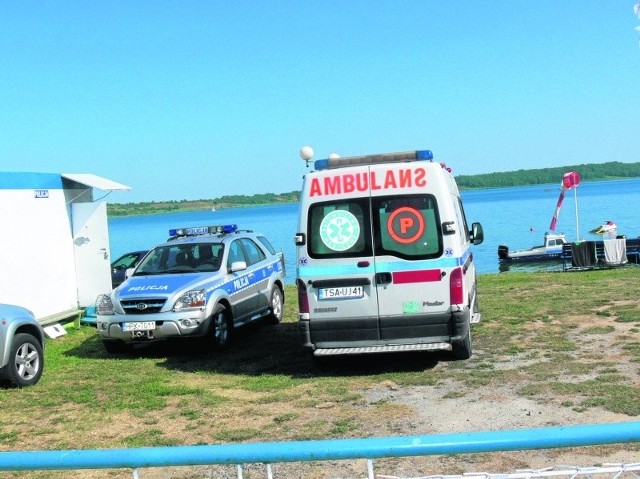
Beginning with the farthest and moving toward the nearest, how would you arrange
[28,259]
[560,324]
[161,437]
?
[28,259] → [560,324] → [161,437]

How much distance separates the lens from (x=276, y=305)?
13102 millimetres

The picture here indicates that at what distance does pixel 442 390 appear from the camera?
293 inches

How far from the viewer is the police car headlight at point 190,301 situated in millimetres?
10312

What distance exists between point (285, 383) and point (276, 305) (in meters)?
4.87

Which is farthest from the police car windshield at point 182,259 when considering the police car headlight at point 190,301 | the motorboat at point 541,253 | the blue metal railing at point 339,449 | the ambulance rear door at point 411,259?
the motorboat at point 541,253

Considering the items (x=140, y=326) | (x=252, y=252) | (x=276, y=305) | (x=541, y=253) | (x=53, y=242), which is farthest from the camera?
(x=541, y=253)

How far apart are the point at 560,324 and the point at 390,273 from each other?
3.82 metres

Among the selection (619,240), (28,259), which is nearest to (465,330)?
(28,259)

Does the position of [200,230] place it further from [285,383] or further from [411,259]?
[411,259]

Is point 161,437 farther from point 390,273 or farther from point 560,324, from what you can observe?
point 560,324

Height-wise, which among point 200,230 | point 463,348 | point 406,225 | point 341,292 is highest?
point 200,230

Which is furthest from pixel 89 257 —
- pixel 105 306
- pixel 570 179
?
pixel 570 179

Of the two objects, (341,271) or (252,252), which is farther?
(252,252)

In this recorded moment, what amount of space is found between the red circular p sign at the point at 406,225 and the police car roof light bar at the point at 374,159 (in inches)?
25.4
